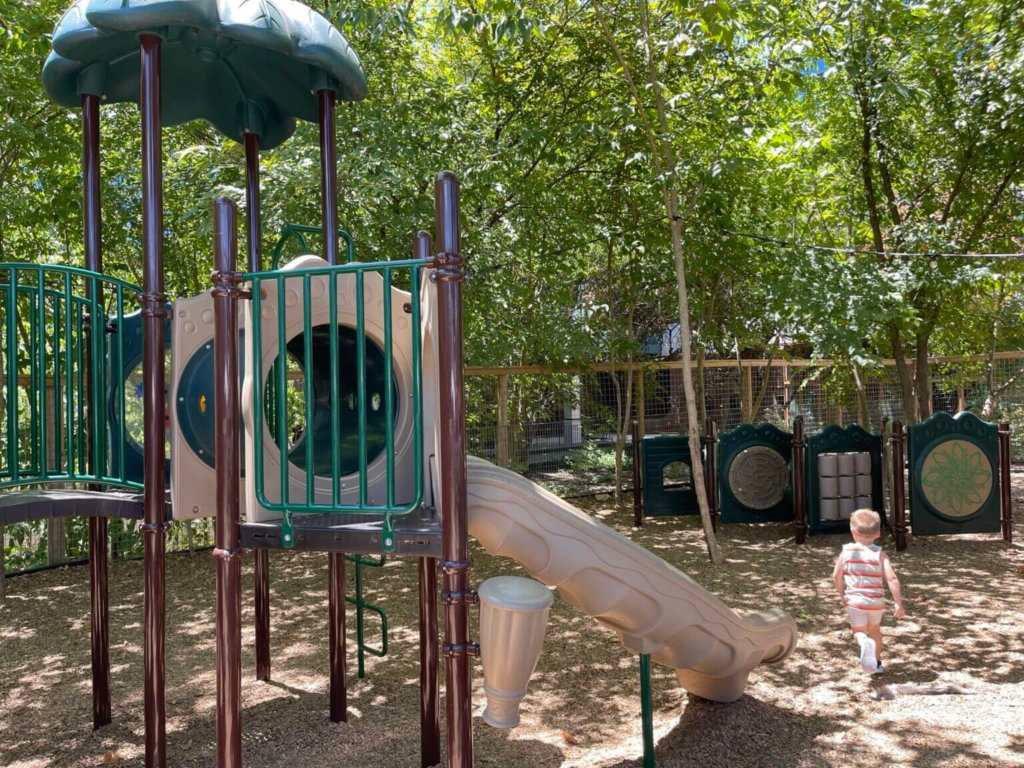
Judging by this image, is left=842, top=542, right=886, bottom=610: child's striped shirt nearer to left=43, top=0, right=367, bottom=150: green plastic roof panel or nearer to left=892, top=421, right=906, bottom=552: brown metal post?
left=892, top=421, right=906, bottom=552: brown metal post

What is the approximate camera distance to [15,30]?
6582 mm

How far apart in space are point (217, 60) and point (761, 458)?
6.40m

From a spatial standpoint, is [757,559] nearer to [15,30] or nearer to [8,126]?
[8,126]

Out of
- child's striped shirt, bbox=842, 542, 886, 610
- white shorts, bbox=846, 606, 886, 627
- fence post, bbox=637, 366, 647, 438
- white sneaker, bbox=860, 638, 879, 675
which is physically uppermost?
fence post, bbox=637, 366, 647, 438

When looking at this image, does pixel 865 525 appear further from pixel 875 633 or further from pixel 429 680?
pixel 429 680

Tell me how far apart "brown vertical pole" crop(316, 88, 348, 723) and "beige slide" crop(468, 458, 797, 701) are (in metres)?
1.19

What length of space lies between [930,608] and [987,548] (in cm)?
247

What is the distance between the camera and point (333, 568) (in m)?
4.12

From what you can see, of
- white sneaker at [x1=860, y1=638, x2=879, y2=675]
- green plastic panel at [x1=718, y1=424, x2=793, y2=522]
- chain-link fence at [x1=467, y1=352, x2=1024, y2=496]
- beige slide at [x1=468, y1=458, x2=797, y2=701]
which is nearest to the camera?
beige slide at [x1=468, y1=458, x2=797, y2=701]

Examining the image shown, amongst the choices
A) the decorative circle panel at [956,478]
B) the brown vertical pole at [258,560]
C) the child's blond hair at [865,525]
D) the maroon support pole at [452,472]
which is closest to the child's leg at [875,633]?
the child's blond hair at [865,525]

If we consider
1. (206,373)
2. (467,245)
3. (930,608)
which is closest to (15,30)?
(467,245)

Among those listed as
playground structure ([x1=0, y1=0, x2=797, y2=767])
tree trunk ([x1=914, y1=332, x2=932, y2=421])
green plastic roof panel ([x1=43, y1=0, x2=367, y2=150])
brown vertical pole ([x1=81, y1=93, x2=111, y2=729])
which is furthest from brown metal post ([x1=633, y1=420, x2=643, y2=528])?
brown vertical pole ([x1=81, y1=93, x2=111, y2=729])

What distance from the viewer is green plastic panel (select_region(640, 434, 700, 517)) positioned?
29.7 ft

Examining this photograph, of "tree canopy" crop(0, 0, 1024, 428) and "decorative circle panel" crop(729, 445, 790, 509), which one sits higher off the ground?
"tree canopy" crop(0, 0, 1024, 428)
